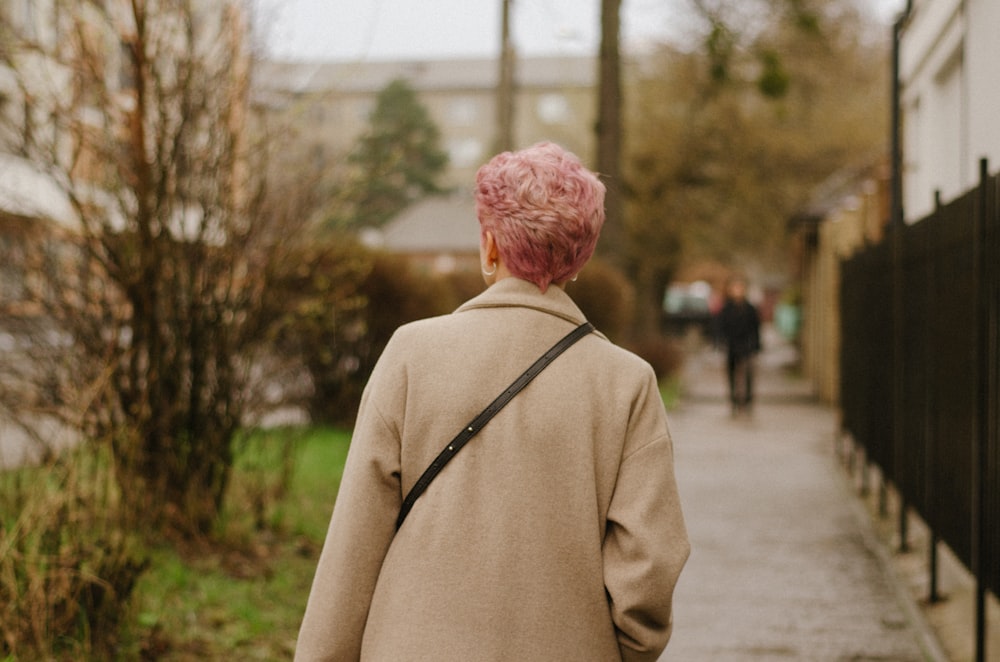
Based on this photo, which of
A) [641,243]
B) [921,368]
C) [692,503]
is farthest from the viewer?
[641,243]

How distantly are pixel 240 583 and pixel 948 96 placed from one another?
27.8 ft

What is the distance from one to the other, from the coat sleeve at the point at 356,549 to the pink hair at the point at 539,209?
1.25 feet

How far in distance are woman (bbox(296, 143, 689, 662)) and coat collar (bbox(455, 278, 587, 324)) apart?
0.13ft

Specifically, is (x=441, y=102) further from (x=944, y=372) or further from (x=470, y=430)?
(x=470, y=430)

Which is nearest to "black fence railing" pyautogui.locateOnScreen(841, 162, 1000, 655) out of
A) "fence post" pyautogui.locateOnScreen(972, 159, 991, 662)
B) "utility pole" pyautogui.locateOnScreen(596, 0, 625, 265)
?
"fence post" pyautogui.locateOnScreen(972, 159, 991, 662)

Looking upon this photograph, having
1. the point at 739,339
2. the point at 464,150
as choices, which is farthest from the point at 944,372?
the point at 464,150

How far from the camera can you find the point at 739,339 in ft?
55.2


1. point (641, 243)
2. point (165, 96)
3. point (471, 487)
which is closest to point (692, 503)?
point (165, 96)

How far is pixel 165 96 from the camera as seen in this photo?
5.93m

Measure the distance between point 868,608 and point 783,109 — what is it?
15.3 meters

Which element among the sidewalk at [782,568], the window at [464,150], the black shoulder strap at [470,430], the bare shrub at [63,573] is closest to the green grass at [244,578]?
the bare shrub at [63,573]

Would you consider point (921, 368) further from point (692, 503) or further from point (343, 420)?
point (343, 420)

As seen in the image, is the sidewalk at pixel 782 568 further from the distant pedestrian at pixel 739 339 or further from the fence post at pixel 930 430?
the distant pedestrian at pixel 739 339

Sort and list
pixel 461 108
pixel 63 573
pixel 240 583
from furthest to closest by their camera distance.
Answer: pixel 461 108
pixel 240 583
pixel 63 573
